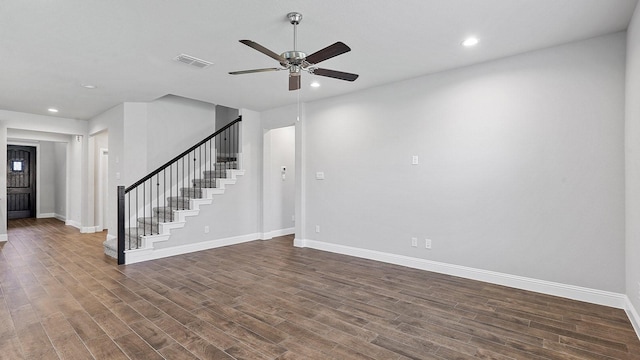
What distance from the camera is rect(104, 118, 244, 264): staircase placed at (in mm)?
5047

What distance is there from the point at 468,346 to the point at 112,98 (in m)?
6.51

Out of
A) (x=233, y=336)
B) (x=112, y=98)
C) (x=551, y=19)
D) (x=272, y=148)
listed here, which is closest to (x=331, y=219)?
(x=272, y=148)

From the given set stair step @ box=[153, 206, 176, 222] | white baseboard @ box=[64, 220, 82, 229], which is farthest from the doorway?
white baseboard @ box=[64, 220, 82, 229]

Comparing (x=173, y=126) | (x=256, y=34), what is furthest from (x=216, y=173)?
(x=256, y=34)

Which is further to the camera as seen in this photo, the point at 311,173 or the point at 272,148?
the point at 272,148

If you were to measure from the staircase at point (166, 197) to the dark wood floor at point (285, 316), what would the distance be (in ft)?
1.91

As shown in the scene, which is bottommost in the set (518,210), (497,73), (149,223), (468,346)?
(468,346)

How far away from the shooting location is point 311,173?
5.95m

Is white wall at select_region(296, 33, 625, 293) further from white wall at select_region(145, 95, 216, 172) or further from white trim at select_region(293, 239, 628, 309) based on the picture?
white wall at select_region(145, 95, 216, 172)

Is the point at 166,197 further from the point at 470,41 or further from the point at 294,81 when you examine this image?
the point at 470,41

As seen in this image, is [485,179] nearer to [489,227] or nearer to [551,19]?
[489,227]

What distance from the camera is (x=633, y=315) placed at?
2.77 meters

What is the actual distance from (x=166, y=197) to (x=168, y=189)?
17 cm

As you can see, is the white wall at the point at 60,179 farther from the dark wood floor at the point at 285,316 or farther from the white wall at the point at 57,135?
the dark wood floor at the point at 285,316
